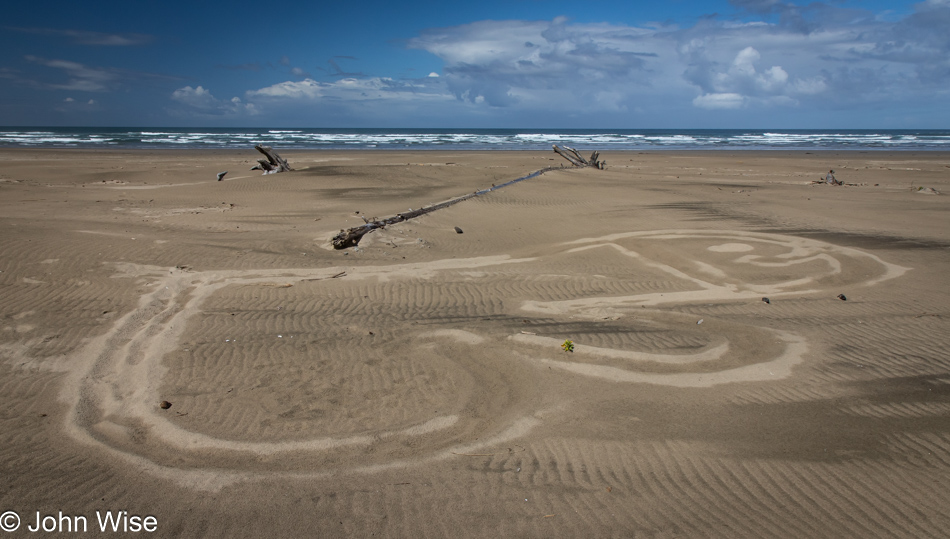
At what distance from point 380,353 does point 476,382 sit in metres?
1.02

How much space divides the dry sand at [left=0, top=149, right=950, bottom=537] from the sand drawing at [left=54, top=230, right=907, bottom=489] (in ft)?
0.09

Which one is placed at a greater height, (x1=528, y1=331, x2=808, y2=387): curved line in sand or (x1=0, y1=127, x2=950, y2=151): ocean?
(x1=0, y1=127, x2=950, y2=151): ocean

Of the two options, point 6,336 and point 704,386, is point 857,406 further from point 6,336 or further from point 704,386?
point 6,336

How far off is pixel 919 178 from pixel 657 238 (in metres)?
16.2

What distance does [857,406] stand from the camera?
12.8 feet

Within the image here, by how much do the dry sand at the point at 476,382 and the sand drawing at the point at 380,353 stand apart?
0.03 m

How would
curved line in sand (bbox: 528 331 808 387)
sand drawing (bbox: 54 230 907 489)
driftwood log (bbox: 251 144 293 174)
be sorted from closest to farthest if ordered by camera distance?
sand drawing (bbox: 54 230 907 489)
curved line in sand (bbox: 528 331 808 387)
driftwood log (bbox: 251 144 293 174)

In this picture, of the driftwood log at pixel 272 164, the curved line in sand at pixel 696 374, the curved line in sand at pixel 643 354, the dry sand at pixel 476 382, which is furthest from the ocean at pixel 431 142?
the curved line in sand at pixel 696 374

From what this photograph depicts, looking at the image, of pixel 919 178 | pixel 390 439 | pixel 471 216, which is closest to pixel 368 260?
pixel 471 216

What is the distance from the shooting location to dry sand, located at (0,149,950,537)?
2867 millimetres

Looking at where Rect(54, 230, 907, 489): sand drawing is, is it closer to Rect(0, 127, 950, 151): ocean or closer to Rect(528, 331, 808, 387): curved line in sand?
Rect(528, 331, 808, 387): curved line in sand

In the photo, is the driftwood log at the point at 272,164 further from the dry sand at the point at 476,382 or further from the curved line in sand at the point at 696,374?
the curved line in sand at the point at 696,374

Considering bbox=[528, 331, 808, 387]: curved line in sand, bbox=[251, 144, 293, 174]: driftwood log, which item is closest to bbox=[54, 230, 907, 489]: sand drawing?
bbox=[528, 331, 808, 387]: curved line in sand

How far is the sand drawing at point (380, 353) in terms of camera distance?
346cm
